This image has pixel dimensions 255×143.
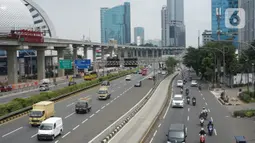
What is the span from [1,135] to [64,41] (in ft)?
227

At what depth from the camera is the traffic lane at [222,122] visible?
25.0m

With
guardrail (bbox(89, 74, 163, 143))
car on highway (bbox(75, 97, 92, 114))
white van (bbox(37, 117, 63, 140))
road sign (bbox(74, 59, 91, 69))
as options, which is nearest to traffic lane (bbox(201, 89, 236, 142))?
guardrail (bbox(89, 74, 163, 143))

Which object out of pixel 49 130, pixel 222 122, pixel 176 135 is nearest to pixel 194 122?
pixel 222 122

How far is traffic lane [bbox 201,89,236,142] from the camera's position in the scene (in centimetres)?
2497

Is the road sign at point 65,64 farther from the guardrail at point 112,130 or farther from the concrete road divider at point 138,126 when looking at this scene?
the guardrail at point 112,130

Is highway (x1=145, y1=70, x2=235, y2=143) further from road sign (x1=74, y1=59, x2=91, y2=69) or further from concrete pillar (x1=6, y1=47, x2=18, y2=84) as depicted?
concrete pillar (x1=6, y1=47, x2=18, y2=84)

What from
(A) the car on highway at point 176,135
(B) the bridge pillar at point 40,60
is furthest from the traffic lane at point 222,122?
(B) the bridge pillar at point 40,60

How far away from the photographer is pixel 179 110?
38.5 meters

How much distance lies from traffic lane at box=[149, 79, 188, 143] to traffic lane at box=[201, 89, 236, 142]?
9.90 ft

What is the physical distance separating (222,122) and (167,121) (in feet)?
16.5

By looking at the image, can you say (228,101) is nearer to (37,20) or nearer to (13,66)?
(13,66)

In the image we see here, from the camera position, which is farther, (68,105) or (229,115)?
(68,105)

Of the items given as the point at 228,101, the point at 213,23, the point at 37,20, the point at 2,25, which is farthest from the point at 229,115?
the point at 37,20

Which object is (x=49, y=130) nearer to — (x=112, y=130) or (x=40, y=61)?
(x=112, y=130)
